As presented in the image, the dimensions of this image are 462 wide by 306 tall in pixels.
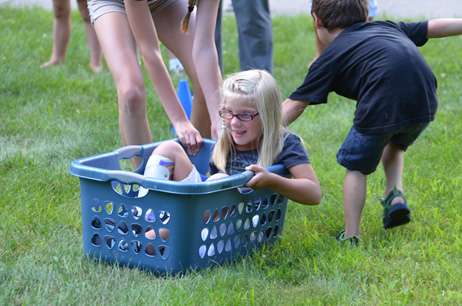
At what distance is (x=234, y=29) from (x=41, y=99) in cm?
353

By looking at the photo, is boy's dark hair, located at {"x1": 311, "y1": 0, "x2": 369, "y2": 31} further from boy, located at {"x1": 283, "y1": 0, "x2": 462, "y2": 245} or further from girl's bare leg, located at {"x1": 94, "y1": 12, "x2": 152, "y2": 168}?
girl's bare leg, located at {"x1": 94, "y1": 12, "x2": 152, "y2": 168}

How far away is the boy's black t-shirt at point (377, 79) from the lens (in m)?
2.63

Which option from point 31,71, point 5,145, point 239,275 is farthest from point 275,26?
point 239,275

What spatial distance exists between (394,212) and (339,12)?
2.96 feet

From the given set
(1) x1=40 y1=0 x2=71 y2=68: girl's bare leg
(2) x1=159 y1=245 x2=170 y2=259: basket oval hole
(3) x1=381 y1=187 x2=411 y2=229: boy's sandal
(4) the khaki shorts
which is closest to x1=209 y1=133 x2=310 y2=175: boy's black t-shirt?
(3) x1=381 y1=187 x2=411 y2=229: boy's sandal

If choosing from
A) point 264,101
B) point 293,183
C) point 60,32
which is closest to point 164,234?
point 293,183

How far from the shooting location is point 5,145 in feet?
12.9

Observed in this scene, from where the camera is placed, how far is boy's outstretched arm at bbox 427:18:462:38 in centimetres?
281

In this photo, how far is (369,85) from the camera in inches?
106

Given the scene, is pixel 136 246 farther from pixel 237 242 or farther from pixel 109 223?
pixel 237 242

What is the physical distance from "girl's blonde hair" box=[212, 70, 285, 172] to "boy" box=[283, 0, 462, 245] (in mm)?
90

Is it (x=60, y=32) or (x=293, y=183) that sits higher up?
(x=60, y=32)

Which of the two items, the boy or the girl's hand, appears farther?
the girl's hand

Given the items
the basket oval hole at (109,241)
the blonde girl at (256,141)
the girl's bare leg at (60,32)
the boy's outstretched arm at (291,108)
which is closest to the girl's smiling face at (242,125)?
the blonde girl at (256,141)
